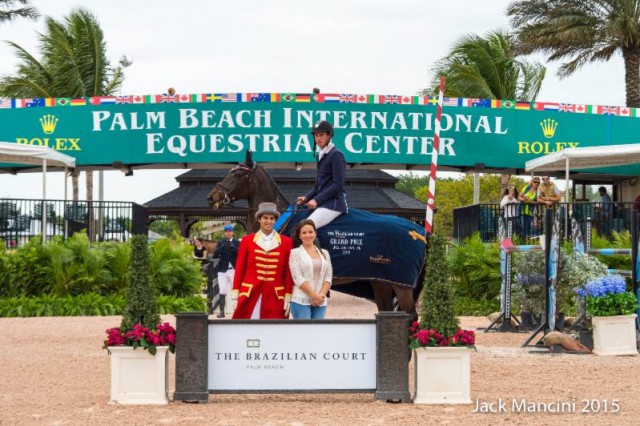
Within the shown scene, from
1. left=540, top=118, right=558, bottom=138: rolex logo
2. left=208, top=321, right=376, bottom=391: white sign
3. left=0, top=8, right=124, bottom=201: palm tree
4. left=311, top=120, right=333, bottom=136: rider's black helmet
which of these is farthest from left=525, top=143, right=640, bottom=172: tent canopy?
left=0, top=8, right=124, bottom=201: palm tree

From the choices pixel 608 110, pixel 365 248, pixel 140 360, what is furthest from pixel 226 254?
pixel 608 110

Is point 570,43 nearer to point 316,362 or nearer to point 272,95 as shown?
point 272,95

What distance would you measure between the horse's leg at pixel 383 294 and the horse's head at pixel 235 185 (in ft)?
6.41

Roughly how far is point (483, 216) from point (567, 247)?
791 centimetres

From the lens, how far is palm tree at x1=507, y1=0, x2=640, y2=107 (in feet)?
114

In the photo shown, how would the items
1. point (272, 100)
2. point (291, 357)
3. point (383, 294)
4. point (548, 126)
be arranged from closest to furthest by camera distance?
1. point (291, 357)
2. point (383, 294)
3. point (272, 100)
4. point (548, 126)

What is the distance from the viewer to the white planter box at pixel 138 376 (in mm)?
9758

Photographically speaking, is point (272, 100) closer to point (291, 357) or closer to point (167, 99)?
point (167, 99)

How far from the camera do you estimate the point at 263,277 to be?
10.4 metres

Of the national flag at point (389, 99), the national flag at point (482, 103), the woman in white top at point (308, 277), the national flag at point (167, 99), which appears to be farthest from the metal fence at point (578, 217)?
the woman in white top at point (308, 277)

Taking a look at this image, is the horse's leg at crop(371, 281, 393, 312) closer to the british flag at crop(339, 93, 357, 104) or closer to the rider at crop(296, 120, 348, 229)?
the rider at crop(296, 120, 348, 229)

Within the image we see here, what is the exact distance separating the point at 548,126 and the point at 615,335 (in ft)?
48.4

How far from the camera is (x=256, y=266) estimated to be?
10414 millimetres

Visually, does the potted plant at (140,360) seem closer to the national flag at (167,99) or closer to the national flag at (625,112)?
the national flag at (167,99)
